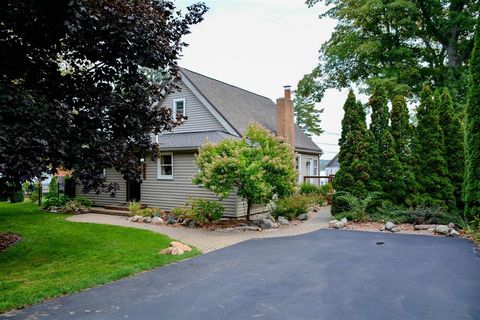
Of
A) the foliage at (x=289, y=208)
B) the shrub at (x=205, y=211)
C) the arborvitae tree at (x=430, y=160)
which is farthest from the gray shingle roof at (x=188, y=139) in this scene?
the arborvitae tree at (x=430, y=160)

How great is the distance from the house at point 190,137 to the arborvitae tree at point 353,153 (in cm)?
337

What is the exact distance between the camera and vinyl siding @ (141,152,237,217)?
13853mm

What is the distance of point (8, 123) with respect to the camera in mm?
5480

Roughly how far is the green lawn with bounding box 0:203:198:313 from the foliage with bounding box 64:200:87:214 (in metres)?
2.75

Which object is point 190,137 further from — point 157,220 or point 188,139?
point 157,220

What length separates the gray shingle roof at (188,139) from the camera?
14012 mm

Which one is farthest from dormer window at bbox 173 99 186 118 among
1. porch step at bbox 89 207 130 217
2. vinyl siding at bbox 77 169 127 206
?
porch step at bbox 89 207 130 217

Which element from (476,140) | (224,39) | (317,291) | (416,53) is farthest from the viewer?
(416,53)

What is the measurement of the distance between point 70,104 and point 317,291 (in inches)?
241

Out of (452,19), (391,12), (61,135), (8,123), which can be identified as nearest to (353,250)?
(61,135)

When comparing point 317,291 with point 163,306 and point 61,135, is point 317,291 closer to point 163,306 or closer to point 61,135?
point 163,306

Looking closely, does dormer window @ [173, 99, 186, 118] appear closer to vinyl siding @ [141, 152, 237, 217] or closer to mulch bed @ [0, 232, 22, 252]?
vinyl siding @ [141, 152, 237, 217]

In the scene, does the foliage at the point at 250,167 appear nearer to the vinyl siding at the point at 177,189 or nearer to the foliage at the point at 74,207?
the vinyl siding at the point at 177,189

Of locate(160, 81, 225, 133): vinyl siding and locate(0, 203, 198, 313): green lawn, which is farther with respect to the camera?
locate(160, 81, 225, 133): vinyl siding
